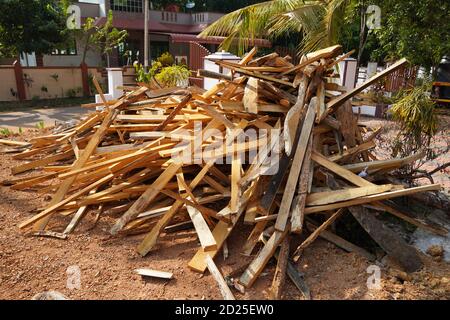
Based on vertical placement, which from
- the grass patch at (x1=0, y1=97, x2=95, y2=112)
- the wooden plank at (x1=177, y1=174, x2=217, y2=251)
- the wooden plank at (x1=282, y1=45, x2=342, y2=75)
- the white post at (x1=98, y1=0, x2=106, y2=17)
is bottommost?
the grass patch at (x1=0, y1=97, x2=95, y2=112)

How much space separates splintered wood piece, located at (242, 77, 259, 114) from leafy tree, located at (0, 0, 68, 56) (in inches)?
493

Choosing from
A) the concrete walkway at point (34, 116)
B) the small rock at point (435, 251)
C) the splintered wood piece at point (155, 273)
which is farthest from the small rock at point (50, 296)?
the concrete walkway at point (34, 116)

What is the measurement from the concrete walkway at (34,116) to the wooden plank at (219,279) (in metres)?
7.35

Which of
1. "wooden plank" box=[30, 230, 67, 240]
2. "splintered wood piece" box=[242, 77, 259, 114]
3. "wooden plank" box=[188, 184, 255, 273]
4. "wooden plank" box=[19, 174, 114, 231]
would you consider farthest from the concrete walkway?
"wooden plank" box=[188, 184, 255, 273]

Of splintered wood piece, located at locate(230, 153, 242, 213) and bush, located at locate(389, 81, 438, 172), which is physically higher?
bush, located at locate(389, 81, 438, 172)

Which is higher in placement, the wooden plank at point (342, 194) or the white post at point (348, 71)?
the white post at point (348, 71)

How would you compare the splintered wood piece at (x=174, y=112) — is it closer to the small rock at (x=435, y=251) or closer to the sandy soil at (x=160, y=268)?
the sandy soil at (x=160, y=268)

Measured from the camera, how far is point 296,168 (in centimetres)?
289

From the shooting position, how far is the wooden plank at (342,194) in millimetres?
2709

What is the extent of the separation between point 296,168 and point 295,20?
6251mm

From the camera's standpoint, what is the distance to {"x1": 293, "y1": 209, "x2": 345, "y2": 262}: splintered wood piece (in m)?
2.69

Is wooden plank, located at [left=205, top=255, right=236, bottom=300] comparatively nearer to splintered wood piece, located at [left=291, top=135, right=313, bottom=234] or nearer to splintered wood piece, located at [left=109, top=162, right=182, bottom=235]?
splintered wood piece, located at [left=291, top=135, right=313, bottom=234]
